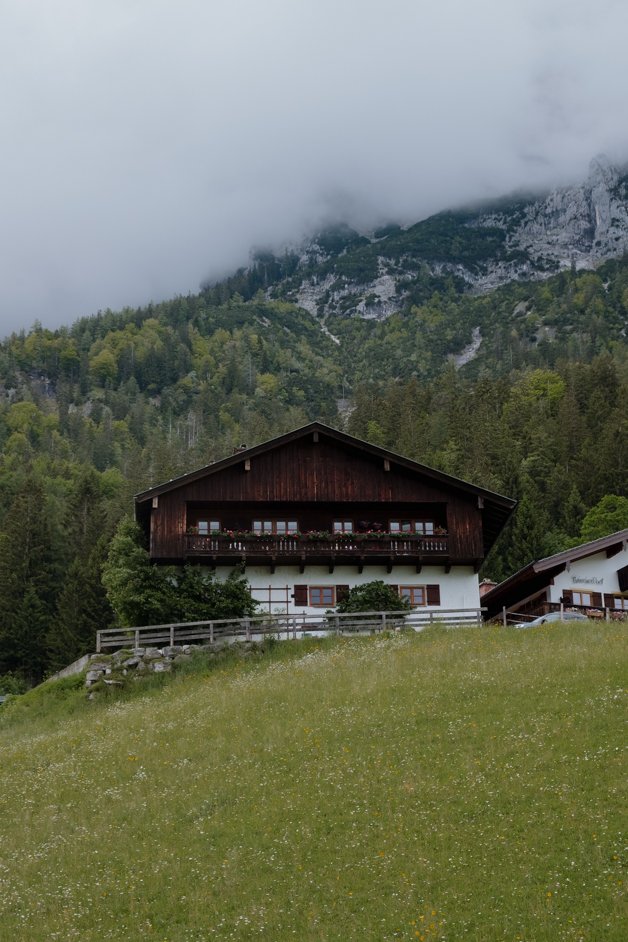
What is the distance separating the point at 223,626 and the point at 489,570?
44.5 meters

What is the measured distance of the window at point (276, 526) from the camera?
5138 centimetres

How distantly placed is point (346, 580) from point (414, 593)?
3.27 m

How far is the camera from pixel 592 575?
50.5 meters

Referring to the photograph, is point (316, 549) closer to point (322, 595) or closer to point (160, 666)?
point (322, 595)

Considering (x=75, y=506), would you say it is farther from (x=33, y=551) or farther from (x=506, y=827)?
(x=506, y=827)

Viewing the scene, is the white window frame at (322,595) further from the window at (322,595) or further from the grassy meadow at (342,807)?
the grassy meadow at (342,807)

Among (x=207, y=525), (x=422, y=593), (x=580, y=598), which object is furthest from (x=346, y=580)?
(x=580, y=598)

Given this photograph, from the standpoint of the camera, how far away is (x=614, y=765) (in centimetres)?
2353

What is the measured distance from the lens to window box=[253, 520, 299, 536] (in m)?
51.4

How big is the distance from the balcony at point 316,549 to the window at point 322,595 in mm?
992

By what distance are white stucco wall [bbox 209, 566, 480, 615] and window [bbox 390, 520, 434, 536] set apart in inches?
79.9

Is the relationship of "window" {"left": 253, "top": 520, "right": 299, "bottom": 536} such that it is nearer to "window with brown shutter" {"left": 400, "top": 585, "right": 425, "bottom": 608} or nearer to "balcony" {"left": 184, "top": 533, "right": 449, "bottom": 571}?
"balcony" {"left": 184, "top": 533, "right": 449, "bottom": 571}

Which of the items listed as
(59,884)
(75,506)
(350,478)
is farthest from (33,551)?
(59,884)

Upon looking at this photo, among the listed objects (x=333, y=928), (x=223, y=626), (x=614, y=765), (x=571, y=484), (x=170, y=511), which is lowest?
(x=333, y=928)
